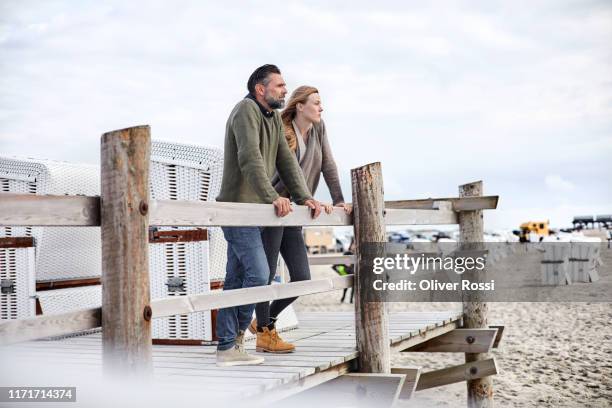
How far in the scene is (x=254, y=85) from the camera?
179 inches

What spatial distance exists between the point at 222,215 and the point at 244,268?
2.76ft

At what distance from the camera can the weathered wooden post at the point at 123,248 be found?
3254 mm

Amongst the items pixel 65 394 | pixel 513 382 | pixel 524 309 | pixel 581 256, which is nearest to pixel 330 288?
pixel 65 394

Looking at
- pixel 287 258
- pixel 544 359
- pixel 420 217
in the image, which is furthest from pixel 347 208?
pixel 544 359

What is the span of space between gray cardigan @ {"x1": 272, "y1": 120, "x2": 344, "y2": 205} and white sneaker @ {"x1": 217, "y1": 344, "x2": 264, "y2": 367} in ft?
3.68

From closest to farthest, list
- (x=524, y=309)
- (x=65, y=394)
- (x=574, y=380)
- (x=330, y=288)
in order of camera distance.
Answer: (x=65, y=394), (x=330, y=288), (x=574, y=380), (x=524, y=309)

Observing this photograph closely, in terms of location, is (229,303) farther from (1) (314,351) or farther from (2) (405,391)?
(2) (405,391)

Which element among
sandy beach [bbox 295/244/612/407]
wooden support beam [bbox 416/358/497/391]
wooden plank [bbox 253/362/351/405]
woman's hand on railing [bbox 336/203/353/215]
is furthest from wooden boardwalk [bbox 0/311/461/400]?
sandy beach [bbox 295/244/612/407]

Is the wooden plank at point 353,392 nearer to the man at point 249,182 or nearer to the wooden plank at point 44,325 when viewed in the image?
the man at point 249,182

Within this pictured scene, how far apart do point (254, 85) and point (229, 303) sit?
1.37 m

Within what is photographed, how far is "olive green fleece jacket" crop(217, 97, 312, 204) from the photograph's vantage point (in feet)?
14.0

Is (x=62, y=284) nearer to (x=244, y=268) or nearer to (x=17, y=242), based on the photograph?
(x=17, y=242)

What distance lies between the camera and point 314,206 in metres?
4.62

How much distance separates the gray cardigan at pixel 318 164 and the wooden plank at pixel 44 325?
2127 mm
